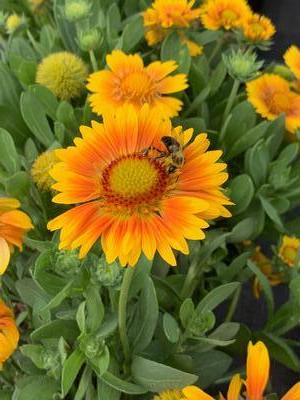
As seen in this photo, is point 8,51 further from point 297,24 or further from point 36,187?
point 297,24

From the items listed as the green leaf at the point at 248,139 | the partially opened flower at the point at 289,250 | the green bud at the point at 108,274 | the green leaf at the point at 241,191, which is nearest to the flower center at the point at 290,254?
the partially opened flower at the point at 289,250

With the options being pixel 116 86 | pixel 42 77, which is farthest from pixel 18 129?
pixel 116 86

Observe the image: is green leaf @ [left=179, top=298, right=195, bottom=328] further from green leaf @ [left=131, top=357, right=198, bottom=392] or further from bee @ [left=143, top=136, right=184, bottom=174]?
bee @ [left=143, top=136, right=184, bottom=174]

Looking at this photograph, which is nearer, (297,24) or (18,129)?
(18,129)

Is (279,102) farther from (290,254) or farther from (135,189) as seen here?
(135,189)

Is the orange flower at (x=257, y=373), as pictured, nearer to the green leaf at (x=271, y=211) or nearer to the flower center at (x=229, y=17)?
the green leaf at (x=271, y=211)

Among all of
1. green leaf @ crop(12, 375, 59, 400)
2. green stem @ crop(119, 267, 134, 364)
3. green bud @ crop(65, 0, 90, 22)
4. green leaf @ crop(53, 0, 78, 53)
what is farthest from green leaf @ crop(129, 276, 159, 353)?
A: green leaf @ crop(53, 0, 78, 53)
